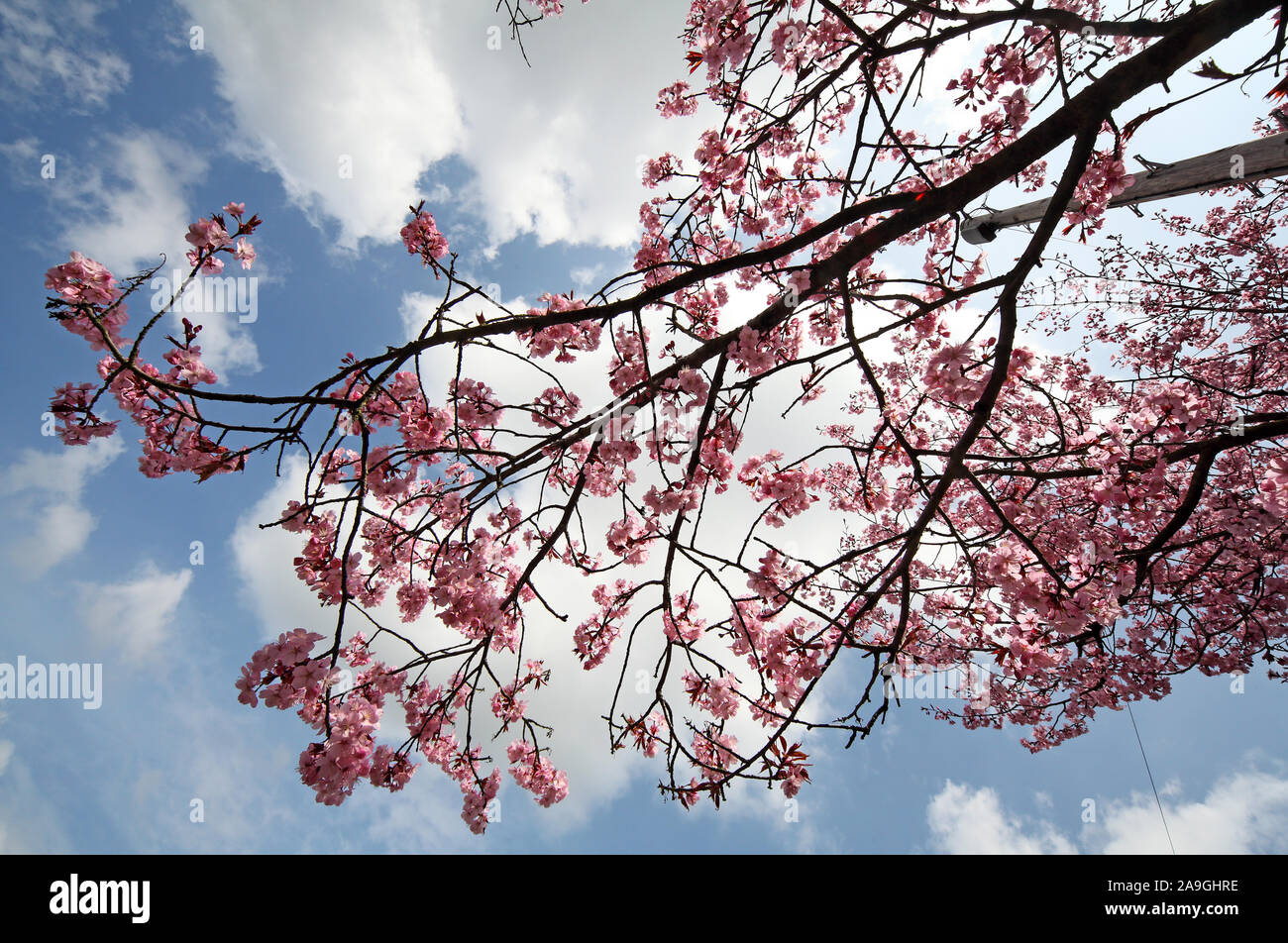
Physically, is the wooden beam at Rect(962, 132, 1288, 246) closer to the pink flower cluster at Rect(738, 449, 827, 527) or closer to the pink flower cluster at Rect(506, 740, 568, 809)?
the pink flower cluster at Rect(738, 449, 827, 527)

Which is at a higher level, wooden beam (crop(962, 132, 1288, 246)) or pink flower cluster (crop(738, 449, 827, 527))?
wooden beam (crop(962, 132, 1288, 246))

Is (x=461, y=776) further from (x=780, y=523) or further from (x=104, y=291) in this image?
(x=104, y=291)

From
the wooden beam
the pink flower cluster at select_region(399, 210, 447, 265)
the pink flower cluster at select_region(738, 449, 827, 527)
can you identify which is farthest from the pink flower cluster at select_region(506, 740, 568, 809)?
the wooden beam

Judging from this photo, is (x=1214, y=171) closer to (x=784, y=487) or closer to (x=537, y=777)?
(x=784, y=487)

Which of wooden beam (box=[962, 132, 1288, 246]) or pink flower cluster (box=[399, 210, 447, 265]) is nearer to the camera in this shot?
pink flower cluster (box=[399, 210, 447, 265])

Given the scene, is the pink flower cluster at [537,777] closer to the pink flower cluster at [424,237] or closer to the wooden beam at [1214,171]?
the pink flower cluster at [424,237]

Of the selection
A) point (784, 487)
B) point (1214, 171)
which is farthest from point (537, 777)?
point (1214, 171)

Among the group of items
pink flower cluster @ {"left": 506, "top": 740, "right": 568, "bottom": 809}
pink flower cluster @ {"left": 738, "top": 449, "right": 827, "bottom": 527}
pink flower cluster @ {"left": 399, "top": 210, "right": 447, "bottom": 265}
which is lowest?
pink flower cluster @ {"left": 506, "top": 740, "right": 568, "bottom": 809}

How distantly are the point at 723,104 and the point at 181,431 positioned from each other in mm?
5145

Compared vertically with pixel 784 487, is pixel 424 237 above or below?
above

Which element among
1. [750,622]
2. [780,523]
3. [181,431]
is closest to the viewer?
[181,431]

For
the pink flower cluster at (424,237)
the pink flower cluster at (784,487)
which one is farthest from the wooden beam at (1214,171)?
the pink flower cluster at (424,237)
